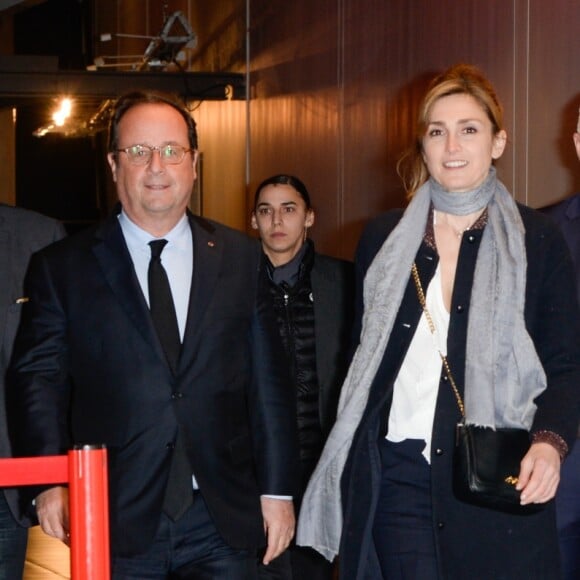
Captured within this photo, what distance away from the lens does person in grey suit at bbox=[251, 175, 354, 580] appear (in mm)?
Result: 5473

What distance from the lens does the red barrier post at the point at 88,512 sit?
7.87ft

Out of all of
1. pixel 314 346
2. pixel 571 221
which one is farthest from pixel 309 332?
pixel 571 221

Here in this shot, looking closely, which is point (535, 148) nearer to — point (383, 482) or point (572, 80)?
point (572, 80)

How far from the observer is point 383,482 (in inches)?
131

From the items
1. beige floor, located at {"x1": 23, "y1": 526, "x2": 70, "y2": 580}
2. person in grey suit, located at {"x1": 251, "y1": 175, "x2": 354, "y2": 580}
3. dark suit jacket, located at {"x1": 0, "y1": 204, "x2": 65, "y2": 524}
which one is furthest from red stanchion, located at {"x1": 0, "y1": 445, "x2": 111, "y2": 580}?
beige floor, located at {"x1": 23, "y1": 526, "x2": 70, "y2": 580}

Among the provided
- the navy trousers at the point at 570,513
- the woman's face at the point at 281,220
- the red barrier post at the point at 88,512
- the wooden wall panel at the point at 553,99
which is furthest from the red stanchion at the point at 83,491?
the woman's face at the point at 281,220

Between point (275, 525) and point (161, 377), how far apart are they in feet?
1.75

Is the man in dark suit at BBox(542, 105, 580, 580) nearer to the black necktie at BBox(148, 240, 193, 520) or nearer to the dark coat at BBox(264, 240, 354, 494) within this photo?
the black necktie at BBox(148, 240, 193, 520)

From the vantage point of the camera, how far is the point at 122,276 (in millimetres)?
3459

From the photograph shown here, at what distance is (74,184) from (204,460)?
2504 centimetres

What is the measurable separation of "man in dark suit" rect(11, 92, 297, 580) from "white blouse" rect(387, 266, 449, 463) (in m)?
0.43

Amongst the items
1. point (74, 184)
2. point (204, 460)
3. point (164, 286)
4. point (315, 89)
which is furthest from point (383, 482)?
point (74, 184)

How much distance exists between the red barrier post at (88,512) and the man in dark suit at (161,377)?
83cm

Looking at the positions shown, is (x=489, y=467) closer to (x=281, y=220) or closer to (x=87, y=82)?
(x=281, y=220)
